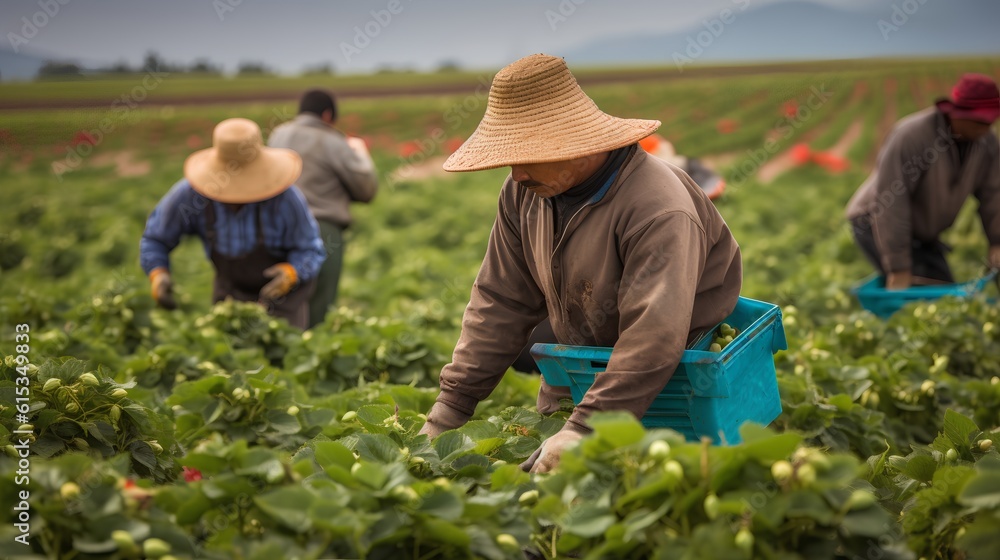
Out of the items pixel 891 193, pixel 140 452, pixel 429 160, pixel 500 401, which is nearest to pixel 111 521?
pixel 140 452

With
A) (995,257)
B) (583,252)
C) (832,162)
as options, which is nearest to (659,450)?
(583,252)

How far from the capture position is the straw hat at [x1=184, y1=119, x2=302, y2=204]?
17.3 feet

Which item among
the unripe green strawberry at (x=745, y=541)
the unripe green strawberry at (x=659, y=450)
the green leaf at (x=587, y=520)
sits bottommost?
the unripe green strawberry at (x=745, y=541)

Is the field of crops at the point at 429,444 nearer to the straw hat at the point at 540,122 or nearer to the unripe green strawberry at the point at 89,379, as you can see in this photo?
the unripe green strawberry at the point at 89,379

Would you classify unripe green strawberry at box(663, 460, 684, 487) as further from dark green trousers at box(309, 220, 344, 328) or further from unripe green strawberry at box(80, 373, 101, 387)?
dark green trousers at box(309, 220, 344, 328)

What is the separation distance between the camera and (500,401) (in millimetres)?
4180

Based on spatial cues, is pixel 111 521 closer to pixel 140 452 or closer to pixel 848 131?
pixel 140 452

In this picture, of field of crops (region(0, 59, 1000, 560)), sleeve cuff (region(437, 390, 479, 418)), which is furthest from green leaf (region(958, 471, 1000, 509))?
sleeve cuff (region(437, 390, 479, 418))

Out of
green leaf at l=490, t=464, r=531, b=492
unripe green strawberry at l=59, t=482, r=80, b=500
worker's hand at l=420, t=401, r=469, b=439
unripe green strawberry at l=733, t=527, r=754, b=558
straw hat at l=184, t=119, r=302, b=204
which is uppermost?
straw hat at l=184, t=119, r=302, b=204

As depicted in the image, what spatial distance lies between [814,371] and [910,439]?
0.52m

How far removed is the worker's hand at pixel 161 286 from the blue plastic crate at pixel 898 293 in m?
4.29

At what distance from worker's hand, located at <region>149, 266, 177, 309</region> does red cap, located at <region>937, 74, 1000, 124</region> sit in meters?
4.77

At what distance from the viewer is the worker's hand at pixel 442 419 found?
307 cm

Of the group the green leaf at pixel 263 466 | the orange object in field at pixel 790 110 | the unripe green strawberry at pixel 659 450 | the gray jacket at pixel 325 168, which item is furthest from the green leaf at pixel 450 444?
the orange object in field at pixel 790 110
